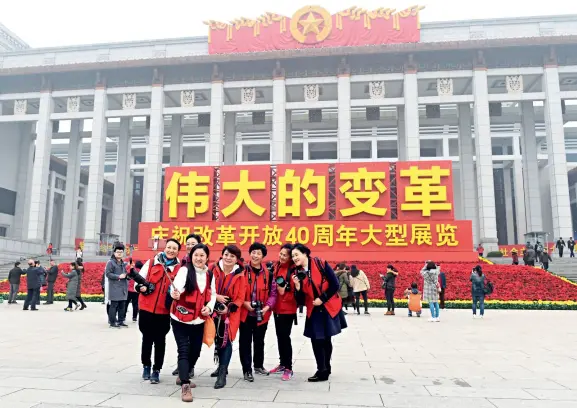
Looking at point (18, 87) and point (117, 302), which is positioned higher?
point (18, 87)

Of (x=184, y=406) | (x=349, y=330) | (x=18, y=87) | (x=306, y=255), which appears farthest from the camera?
(x=18, y=87)

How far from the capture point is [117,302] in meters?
8.25

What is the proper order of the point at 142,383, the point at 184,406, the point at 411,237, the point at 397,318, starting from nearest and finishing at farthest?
the point at 184,406, the point at 142,383, the point at 397,318, the point at 411,237

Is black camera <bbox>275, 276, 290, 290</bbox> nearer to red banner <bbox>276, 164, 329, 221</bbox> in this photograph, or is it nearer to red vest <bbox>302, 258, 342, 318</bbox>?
red vest <bbox>302, 258, 342, 318</bbox>

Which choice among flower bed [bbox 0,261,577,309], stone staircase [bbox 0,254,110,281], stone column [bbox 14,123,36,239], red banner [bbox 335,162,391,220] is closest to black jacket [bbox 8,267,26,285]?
flower bed [bbox 0,261,577,309]

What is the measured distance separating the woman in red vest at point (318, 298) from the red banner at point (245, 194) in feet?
47.6

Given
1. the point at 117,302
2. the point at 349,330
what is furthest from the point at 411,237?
the point at 117,302

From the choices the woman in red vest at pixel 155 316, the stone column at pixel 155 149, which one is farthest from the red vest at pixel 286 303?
the stone column at pixel 155 149

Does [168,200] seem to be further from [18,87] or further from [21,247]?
[18,87]

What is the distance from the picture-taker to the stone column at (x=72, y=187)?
30.6m

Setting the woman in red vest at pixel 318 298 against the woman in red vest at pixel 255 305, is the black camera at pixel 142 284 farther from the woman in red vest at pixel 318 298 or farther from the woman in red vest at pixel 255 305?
the woman in red vest at pixel 318 298

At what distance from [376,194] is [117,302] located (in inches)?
492

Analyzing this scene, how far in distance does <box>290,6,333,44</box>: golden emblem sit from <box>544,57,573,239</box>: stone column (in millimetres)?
13210

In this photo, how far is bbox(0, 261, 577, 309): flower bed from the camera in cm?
1273
